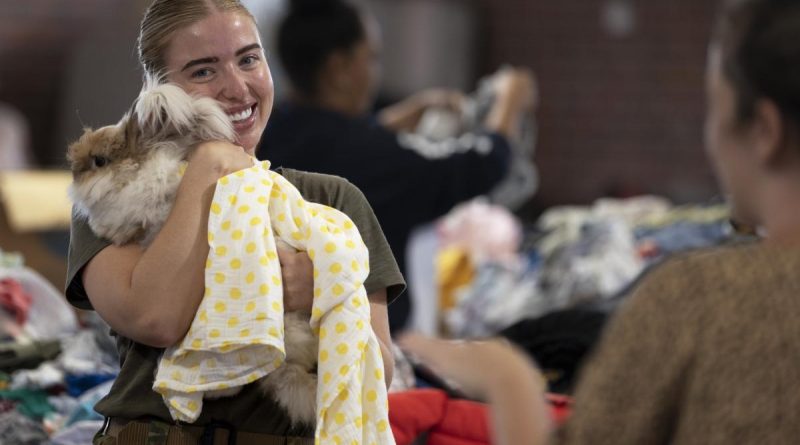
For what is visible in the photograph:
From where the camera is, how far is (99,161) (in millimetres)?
1393

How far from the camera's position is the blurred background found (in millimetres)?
7082

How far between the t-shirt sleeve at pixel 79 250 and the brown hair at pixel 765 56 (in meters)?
0.69

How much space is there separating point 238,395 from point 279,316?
0.12 m

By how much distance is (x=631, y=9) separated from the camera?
736 cm

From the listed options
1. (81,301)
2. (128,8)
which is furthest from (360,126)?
(128,8)

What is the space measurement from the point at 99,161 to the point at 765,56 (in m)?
0.74

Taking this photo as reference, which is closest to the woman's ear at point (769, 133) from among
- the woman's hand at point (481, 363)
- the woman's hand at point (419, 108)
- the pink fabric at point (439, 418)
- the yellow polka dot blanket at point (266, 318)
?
the woman's hand at point (481, 363)

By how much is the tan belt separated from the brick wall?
6106 mm

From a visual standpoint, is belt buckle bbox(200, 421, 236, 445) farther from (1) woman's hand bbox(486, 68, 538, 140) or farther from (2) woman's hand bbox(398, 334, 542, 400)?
(1) woman's hand bbox(486, 68, 538, 140)

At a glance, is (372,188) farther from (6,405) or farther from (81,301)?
(81,301)

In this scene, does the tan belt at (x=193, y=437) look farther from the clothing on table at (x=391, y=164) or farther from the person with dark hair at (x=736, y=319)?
the clothing on table at (x=391, y=164)

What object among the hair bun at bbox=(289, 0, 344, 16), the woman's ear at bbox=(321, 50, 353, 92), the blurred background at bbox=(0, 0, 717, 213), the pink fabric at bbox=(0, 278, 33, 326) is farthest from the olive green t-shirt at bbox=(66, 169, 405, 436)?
the blurred background at bbox=(0, 0, 717, 213)

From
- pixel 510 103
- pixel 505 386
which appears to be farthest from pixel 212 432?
pixel 510 103

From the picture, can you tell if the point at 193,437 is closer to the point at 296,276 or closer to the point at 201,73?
the point at 296,276
